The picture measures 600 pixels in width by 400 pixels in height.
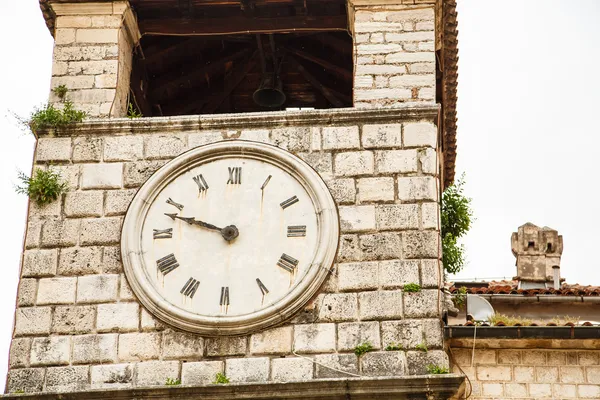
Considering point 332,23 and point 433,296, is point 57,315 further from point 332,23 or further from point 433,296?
point 332,23

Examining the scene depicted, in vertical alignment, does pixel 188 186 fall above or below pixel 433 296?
above

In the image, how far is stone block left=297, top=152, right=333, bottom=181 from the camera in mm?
11883

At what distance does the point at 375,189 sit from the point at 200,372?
2036mm

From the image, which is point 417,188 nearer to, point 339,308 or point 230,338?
point 339,308

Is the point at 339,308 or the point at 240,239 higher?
the point at 240,239

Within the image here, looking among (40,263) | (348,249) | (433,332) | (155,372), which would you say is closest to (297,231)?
(348,249)

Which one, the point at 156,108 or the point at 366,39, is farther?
the point at 156,108

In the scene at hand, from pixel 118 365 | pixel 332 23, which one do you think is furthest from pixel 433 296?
pixel 332 23

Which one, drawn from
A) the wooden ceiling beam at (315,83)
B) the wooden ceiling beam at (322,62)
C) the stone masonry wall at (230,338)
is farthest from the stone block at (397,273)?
the wooden ceiling beam at (315,83)

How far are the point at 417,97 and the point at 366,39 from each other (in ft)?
2.47

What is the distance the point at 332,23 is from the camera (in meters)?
13.5

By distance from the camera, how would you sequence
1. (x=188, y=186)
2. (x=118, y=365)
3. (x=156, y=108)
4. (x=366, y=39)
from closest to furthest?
(x=118, y=365), (x=188, y=186), (x=366, y=39), (x=156, y=108)

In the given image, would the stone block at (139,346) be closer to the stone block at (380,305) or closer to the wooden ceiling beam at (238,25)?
the stone block at (380,305)

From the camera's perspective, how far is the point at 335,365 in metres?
11.0
